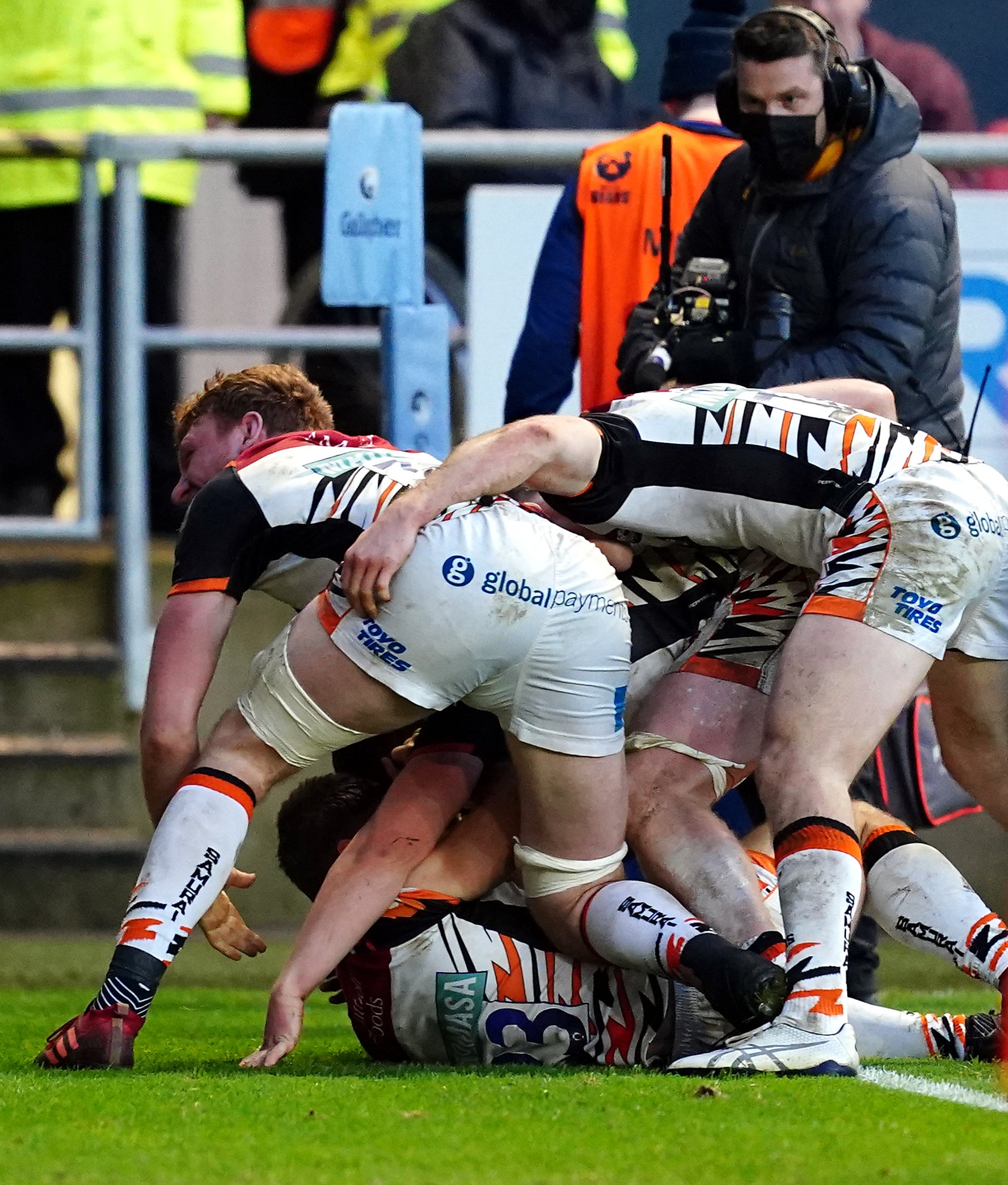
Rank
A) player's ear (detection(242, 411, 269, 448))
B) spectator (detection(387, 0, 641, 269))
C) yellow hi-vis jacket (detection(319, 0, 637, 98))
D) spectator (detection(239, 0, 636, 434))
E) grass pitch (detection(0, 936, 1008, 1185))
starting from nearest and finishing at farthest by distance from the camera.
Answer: grass pitch (detection(0, 936, 1008, 1185)) → player's ear (detection(242, 411, 269, 448)) → spectator (detection(239, 0, 636, 434)) → spectator (detection(387, 0, 641, 269)) → yellow hi-vis jacket (detection(319, 0, 637, 98))

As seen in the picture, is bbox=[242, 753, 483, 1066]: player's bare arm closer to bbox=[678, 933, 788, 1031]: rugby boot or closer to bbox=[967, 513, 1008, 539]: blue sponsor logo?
bbox=[678, 933, 788, 1031]: rugby boot

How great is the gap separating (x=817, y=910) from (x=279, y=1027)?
1.00 meters

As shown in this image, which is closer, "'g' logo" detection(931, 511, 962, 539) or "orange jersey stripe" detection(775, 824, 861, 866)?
"orange jersey stripe" detection(775, 824, 861, 866)

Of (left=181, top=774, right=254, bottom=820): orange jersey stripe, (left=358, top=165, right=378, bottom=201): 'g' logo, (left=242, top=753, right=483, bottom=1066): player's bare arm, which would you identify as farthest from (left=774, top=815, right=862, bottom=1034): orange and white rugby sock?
(left=358, top=165, right=378, bottom=201): 'g' logo

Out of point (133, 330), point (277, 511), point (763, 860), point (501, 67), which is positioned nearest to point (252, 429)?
point (277, 511)

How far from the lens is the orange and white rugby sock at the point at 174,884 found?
3643 millimetres

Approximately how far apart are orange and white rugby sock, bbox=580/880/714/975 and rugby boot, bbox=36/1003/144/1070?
0.84 m

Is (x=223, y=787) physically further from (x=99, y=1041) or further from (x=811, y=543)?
(x=811, y=543)

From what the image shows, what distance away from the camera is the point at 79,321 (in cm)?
633

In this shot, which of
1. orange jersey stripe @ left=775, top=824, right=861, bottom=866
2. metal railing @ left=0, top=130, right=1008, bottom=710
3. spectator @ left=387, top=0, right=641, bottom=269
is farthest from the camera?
spectator @ left=387, top=0, right=641, bottom=269

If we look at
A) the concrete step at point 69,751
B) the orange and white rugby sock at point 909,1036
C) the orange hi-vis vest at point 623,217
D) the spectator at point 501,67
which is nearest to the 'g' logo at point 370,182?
the orange hi-vis vest at point 623,217

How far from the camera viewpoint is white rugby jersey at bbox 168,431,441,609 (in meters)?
3.93

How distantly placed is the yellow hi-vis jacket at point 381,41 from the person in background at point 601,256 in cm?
181

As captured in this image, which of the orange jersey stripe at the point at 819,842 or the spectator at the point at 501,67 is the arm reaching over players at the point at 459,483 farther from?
the spectator at the point at 501,67
